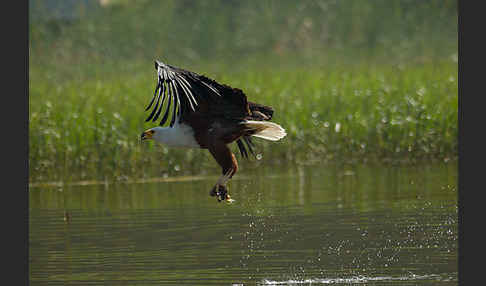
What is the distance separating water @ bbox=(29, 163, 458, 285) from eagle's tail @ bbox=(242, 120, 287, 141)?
1.08 metres

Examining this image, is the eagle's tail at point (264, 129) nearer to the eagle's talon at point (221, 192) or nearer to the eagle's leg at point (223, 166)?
the eagle's leg at point (223, 166)

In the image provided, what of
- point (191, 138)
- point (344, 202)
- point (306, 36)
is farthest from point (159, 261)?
point (306, 36)

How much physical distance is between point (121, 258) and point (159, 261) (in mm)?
432

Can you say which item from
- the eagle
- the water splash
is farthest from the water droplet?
the water splash

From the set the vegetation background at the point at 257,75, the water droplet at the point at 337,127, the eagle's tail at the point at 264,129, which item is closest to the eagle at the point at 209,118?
the eagle's tail at the point at 264,129

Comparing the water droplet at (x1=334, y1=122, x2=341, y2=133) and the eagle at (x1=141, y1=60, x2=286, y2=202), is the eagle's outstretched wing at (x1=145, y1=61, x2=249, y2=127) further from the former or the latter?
the water droplet at (x1=334, y1=122, x2=341, y2=133)

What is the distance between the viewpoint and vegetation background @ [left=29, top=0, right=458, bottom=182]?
16.4 metres

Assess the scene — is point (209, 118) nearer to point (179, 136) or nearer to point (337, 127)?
point (179, 136)

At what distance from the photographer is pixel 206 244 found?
417 inches

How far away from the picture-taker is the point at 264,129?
31.9 feet

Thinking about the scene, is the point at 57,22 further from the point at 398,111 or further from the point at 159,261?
the point at 159,261

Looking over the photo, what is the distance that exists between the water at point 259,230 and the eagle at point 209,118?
102 centimetres

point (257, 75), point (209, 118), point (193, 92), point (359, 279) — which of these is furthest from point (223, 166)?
point (257, 75)

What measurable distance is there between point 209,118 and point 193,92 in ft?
1.01
